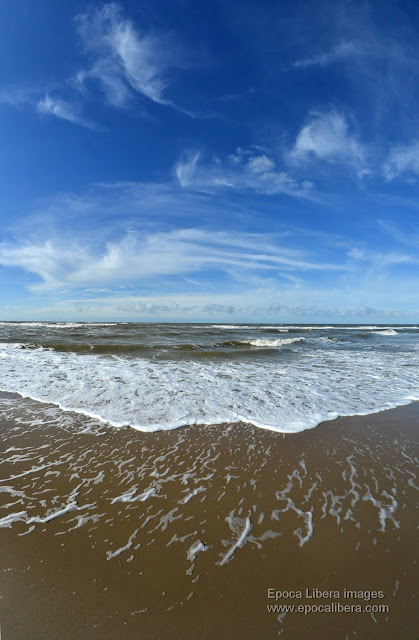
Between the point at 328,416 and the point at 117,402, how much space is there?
4.98 m

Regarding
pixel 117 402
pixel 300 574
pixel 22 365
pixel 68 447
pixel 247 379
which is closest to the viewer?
pixel 300 574

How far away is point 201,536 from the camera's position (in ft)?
9.74

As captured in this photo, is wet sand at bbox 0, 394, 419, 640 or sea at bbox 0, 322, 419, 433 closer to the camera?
wet sand at bbox 0, 394, 419, 640

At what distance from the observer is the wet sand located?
215cm

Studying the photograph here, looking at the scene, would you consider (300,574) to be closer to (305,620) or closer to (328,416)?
(305,620)

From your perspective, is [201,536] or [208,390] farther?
[208,390]

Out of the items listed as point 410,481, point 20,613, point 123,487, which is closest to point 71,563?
point 20,613

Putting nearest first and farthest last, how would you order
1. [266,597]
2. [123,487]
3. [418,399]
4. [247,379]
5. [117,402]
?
1. [266,597]
2. [123,487]
3. [117,402]
4. [418,399]
5. [247,379]

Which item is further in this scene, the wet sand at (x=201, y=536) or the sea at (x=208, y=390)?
the sea at (x=208, y=390)

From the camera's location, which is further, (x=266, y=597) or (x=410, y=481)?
(x=410, y=481)

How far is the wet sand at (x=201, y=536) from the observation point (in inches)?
84.6

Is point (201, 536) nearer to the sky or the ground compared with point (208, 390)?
nearer to the ground

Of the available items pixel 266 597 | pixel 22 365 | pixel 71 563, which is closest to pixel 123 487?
pixel 71 563

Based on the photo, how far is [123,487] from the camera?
383cm
